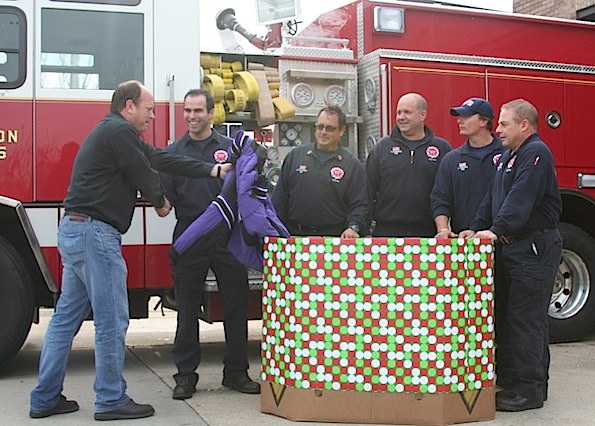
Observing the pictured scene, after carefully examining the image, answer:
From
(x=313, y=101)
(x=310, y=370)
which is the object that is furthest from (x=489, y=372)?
(x=313, y=101)

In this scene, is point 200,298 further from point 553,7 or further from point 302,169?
point 553,7

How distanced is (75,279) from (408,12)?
376 centimetres

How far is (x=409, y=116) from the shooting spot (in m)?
5.67

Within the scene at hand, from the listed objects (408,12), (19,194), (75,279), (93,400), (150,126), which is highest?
(408,12)

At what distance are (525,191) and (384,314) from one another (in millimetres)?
1148

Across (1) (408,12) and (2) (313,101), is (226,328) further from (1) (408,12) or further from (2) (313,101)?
(1) (408,12)

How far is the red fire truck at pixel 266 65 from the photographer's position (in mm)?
5871

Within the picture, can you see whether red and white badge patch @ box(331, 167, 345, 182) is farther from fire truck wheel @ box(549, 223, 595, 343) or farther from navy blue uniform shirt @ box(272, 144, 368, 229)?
fire truck wheel @ box(549, 223, 595, 343)

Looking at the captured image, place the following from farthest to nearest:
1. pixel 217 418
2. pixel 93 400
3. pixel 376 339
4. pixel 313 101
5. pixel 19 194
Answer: pixel 313 101
pixel 19 194
pixel 93 400
pixel 217 418
pixel 376 339

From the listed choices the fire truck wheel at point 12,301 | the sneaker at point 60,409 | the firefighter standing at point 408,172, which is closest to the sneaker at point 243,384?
the sneaker at point 60,409

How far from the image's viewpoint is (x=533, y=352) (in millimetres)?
5094

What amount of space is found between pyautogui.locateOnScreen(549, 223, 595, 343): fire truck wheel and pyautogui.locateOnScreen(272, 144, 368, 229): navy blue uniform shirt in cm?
260

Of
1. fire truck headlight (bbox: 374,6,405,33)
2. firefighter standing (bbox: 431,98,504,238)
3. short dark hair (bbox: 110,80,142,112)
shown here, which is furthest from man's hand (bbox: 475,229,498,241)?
fire truck headlight (bbox: 374,6,405,33)

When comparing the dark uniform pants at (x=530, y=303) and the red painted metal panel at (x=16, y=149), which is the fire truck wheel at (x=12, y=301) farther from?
the dark uniform pants at (x=530, y=303)
